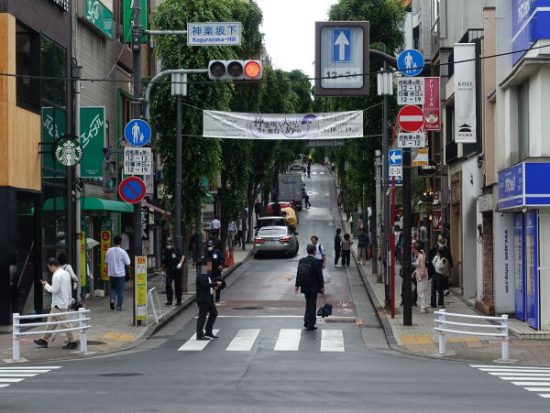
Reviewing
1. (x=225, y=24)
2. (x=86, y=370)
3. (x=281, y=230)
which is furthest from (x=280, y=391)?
(x=281, y=230)

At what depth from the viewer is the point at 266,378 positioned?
14766 mm

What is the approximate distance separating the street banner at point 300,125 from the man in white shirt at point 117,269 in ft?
15.0

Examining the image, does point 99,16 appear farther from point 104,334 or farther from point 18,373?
point 18,373

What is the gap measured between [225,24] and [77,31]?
30.0 ft

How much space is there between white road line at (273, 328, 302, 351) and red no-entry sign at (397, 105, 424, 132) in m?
5.65

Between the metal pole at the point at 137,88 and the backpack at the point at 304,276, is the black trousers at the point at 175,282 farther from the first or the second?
the backpack at the point at 304,276

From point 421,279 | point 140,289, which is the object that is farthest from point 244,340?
point 421,279

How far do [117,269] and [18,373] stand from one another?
37.1 feet

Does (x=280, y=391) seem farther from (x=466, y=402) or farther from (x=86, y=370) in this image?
(x=86, y=370)

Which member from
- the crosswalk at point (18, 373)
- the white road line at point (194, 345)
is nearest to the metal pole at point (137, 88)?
the white road line at point (194, 345)

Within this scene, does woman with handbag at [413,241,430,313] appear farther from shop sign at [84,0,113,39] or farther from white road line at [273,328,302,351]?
shop sign at [84,0,113,39]

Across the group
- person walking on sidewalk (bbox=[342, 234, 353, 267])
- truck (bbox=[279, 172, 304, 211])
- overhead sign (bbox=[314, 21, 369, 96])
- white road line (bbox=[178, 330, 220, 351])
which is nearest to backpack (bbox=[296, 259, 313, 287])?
white road line (bbox=[178, 330, 220, 351])

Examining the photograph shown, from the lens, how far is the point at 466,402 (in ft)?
40.9

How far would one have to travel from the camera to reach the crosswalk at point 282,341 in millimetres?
19547
